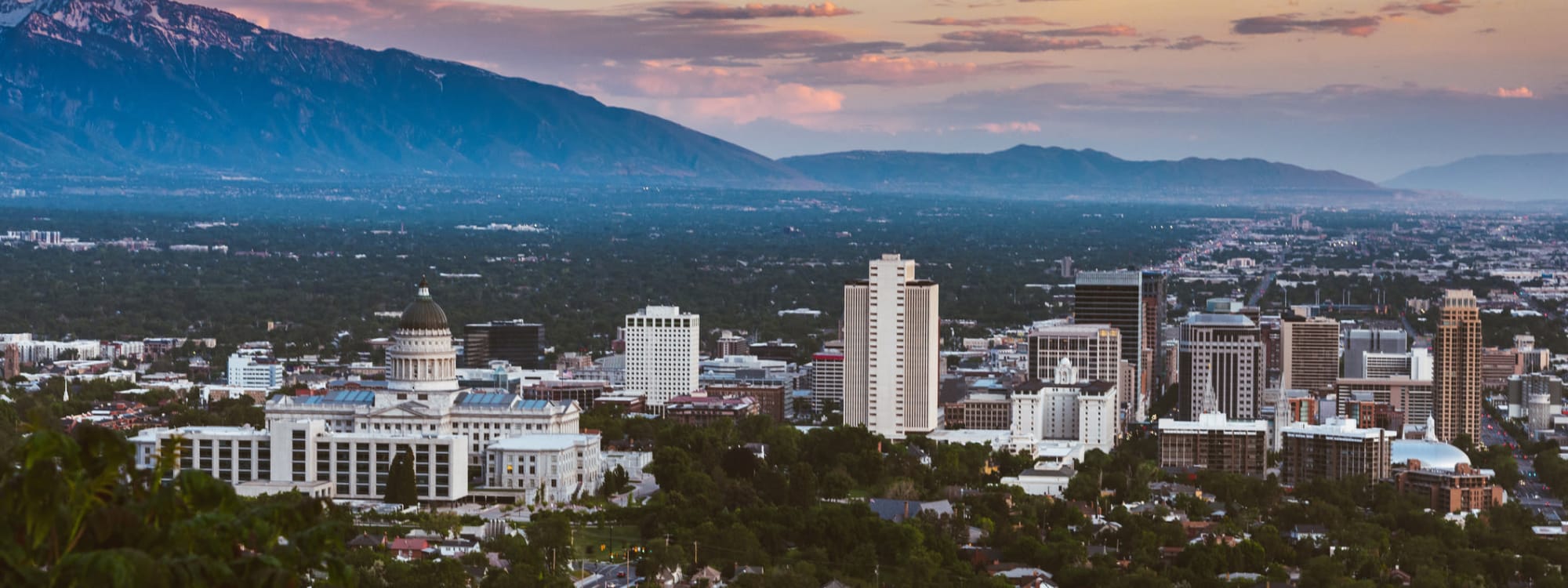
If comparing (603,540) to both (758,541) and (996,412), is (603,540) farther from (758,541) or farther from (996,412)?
(996,412)

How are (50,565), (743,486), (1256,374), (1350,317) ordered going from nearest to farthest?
(50,565), (743,486), (1256,374), (1350,317)

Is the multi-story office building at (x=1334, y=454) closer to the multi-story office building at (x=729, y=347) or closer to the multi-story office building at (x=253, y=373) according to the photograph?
→ the multi-story office building at (x=253, y=373)

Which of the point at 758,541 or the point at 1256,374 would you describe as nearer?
the point at 758,541

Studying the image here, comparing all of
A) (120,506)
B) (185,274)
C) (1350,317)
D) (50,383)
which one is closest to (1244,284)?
(1350,317)

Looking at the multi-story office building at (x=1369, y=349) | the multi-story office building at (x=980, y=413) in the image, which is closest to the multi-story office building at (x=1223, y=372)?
the multi-story office building at (x=980, y=413)

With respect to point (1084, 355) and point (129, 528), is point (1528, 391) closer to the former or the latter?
point (1084, 355)

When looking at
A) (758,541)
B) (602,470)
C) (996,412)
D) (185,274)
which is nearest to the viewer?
(758,541)

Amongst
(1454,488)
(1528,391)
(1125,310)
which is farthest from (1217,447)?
(1125,310)

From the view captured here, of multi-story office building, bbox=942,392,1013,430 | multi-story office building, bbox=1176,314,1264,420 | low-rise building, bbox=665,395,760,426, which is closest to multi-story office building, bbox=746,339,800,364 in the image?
multi-story office building, bbox=1176,314,1264,420
